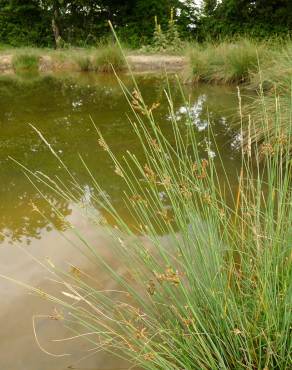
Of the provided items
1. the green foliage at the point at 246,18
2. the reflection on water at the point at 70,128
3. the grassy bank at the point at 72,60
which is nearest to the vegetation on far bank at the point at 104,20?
the green foliage at the point at 246,18

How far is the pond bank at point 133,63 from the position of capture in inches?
312

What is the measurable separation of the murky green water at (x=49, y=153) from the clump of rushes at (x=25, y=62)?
1808mm

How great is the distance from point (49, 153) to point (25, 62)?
654 centimetres

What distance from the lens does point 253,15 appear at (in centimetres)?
1138

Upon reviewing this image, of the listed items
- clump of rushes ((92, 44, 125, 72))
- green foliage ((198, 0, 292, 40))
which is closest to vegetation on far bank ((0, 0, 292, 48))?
green foliage ((198, 0, 292, 40))

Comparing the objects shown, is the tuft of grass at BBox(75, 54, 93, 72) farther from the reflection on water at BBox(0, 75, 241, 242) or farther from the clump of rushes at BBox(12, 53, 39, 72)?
the reflection on water at BBox(0, 75, 241, 242)

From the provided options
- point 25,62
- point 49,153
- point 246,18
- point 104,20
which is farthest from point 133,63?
point 49,153

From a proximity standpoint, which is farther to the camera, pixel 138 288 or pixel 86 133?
pixel 86 133

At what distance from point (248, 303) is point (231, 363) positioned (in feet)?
0.55

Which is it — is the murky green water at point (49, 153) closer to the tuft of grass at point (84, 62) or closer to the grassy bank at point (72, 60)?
the grassy bank at point (72, 60)

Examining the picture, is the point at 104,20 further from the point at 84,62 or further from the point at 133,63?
the point at 133,63

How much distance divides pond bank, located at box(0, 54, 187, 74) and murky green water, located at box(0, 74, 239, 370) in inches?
29.6

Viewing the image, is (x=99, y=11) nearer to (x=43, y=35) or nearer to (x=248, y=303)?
(x=43, y=35)

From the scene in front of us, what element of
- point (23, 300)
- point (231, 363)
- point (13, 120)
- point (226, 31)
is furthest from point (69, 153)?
point (226, 31)
